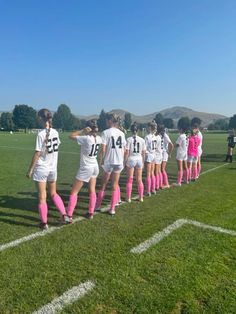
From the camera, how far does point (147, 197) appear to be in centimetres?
843

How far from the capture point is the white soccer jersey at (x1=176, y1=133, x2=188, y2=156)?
10.1 metres

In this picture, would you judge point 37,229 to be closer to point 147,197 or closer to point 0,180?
point 147,197

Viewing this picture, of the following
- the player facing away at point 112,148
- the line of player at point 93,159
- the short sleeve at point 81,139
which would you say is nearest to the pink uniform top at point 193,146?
the line of player at point 93,159

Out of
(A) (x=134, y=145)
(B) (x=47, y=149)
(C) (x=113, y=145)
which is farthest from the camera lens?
(A) (x=134, y=145)

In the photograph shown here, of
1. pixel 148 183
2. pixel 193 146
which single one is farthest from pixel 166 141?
pixel 148 183

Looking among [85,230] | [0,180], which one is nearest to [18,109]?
[0,180]

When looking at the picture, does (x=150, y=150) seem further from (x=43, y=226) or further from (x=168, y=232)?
(x=43, y=226)

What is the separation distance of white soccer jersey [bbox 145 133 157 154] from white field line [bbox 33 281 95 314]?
5.15 m

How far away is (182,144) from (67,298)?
24.7 ft

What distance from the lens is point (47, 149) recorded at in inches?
217

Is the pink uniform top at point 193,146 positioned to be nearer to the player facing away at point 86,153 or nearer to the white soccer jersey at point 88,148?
the player facing away at point 86,153

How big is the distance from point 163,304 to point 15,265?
2242 mm

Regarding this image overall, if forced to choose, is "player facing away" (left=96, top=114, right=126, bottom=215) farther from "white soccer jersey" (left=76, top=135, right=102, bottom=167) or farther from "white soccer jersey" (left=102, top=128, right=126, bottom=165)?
"white soccer jersey" (left=76, top=135, right=102, bottom=167)

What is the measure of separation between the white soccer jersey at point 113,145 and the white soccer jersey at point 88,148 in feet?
1.25
